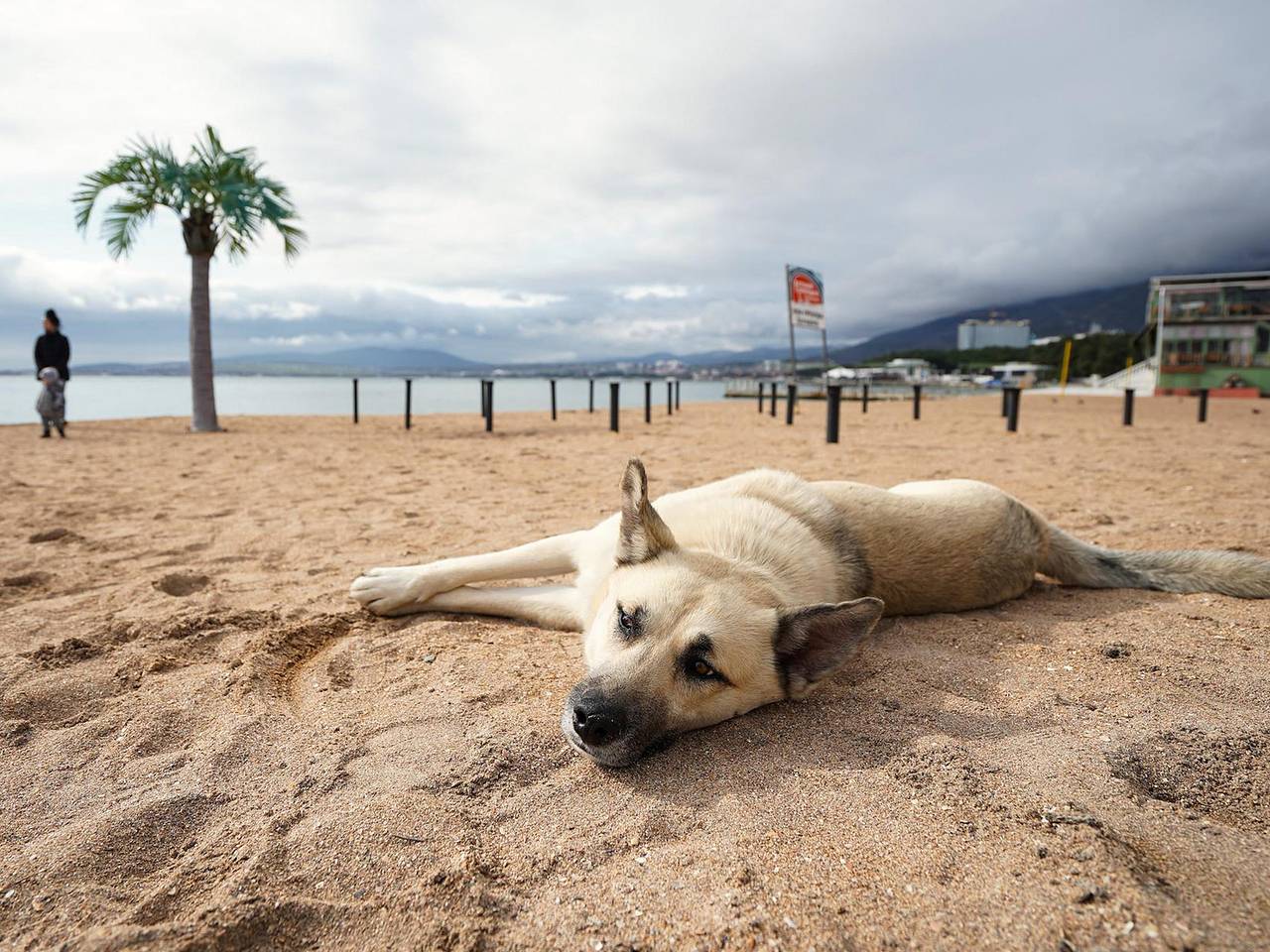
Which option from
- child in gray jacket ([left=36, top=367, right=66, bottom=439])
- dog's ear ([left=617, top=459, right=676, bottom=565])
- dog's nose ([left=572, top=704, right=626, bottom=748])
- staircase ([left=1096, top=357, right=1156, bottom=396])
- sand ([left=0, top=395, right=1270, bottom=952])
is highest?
staircase ([left=1096, top=357, right=1156, bottom=396])

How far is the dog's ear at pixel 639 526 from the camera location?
2.91m

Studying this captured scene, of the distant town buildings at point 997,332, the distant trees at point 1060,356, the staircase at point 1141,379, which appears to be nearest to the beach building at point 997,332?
the distant town buildings at point 997,332

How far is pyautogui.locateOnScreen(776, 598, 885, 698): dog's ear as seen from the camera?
2.59 m

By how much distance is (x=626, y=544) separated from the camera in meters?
3.05

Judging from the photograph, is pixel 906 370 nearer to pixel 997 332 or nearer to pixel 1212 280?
pixel 1212 280

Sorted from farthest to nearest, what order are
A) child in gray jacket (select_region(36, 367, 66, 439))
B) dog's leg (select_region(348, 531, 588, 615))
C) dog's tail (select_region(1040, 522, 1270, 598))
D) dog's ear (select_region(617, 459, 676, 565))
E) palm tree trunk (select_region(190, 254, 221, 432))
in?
palm tree trunk (select_region(190, 254, 221, 432))
child in gray jacket (select_region(36, 367, 66, 439))
dog's tail (select_region(1040, 522, 1270, 598))
dog's leg (select_region(348, 531, 588, 615))
dog's ear (select_region(617, 459, 676, 565))

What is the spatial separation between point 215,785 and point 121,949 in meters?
0.67

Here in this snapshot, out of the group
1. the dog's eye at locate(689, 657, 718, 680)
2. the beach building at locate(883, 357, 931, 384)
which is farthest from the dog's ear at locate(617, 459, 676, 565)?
the beach building at locate(883, 357, 931, 384)

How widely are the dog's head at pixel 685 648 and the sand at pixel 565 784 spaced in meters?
0.14

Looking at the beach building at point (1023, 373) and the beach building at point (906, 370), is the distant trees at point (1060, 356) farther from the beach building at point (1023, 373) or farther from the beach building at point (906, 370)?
the beach building at point (906, 370)

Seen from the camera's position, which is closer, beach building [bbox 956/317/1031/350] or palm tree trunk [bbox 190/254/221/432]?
palm tree trunk [bbox 190/254/221/432]

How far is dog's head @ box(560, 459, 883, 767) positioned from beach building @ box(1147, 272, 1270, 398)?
4269 centimetres

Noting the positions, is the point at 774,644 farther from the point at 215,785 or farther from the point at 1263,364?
the point at 1263,364

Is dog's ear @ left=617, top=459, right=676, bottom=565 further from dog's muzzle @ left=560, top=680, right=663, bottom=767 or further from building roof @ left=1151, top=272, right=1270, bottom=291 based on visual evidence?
building roof @ left=1151, top=272, right=1270, bottom=291
